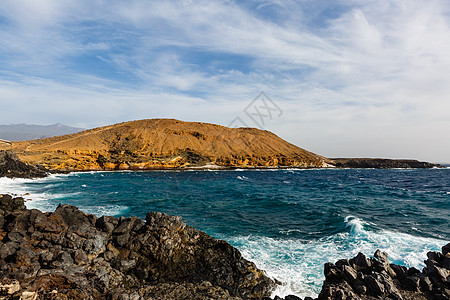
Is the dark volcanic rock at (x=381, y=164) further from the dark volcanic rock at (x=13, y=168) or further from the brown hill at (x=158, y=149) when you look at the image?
the dark volcanic rock at (x=13, y=168)

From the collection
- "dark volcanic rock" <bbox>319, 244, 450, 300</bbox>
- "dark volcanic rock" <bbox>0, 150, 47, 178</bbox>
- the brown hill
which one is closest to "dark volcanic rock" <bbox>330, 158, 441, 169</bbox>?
the brown hill

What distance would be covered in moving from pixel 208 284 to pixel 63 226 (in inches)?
222

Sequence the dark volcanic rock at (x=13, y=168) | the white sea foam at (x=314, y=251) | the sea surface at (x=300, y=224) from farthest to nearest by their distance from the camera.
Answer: the dark volcanic rock at (x=13, y=168), the sea surface at (x=300, y=224), the white sea foam at (x=314, y=251)

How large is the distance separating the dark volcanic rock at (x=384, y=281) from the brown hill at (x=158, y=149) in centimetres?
5929

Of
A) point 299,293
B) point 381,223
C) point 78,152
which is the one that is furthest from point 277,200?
point 78,152

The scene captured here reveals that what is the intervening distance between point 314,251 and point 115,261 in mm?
7848

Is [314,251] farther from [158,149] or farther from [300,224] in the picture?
[158,149]

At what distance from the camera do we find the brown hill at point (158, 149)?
5781cm

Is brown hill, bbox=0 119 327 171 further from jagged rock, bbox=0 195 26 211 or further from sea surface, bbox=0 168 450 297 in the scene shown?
jagged rock, bbox=0 195 26 211

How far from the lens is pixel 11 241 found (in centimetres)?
753

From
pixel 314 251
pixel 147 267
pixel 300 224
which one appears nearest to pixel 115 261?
pixel 147 267

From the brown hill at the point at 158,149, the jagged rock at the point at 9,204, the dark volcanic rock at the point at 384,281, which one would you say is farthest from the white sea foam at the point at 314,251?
the brown hill at the point at 158,149

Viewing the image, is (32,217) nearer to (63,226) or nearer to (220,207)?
(63,226)

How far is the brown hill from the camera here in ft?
190
